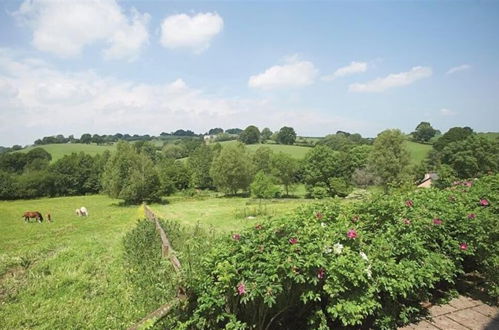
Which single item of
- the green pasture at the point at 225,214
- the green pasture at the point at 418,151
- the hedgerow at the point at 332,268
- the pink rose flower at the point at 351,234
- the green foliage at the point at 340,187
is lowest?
the green foliage at the point at 340,187

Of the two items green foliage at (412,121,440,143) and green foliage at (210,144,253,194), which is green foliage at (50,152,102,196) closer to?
green foliage at (210,144,253,194)

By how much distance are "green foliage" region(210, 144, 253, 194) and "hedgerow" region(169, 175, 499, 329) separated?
1822 inches

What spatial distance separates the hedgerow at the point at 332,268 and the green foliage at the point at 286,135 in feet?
343

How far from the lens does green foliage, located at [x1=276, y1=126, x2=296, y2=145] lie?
357ft

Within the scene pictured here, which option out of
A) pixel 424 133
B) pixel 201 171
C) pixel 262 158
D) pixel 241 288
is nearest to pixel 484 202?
pixel 241 288

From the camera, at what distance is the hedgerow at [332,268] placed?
3.08 m

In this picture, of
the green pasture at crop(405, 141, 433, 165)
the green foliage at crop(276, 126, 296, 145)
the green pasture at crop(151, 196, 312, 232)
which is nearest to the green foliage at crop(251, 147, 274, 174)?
the green pasture at crop(405, 141, 433, 165)

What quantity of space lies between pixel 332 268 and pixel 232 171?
47991 millimetres

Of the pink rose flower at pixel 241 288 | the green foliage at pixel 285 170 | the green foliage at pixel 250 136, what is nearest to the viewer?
the pink rose flower at pixel 241 288

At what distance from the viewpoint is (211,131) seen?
18425cm

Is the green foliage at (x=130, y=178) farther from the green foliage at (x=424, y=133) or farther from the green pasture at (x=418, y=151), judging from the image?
the green foliage at (x=424, y=133)

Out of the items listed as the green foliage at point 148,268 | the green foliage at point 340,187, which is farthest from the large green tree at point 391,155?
the green foliage at point 148,268

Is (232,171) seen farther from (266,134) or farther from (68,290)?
(266,134)

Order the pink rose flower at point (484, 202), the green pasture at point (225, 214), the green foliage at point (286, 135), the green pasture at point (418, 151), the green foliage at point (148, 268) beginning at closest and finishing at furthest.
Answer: the green foliage at point (148, 268) → the pink rose flower at point (484, 202) → the green pasture at point (225, 214) → the green pasture at point (418, 151) → the green foliage at point (286, 135)
